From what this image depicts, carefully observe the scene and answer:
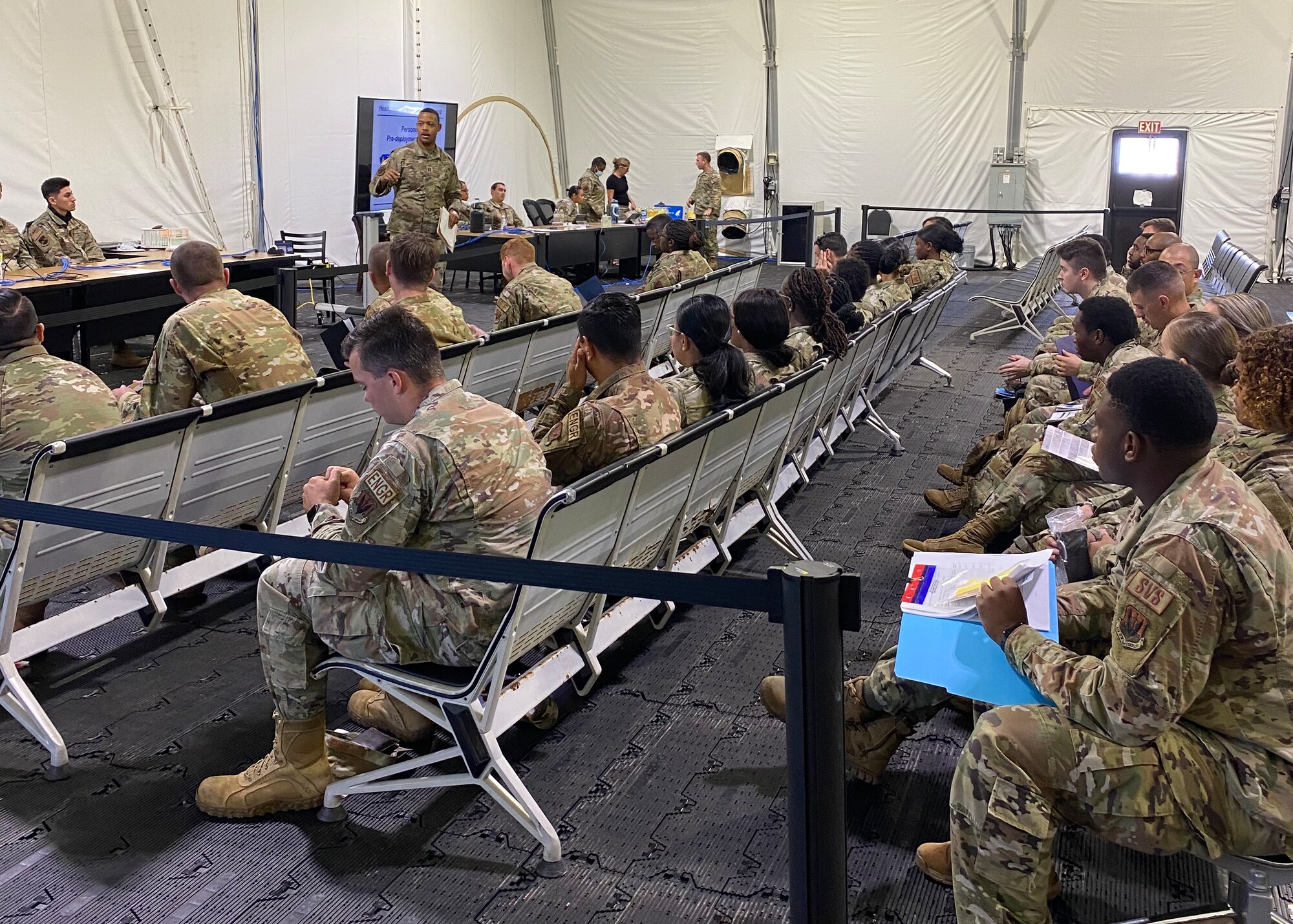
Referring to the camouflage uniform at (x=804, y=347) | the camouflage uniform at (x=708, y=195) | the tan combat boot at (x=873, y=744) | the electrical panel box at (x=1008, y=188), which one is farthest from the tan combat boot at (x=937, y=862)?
the electrical panel box at (x=1008, y=188)

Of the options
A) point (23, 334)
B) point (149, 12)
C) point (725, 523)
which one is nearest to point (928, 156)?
point (149, 12)

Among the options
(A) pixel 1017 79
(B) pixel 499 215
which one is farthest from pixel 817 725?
(A) pixel 1017 79

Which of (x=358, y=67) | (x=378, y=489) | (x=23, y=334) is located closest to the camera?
(x=378, y=489)

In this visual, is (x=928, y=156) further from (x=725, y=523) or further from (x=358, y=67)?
(x=725, y=523)

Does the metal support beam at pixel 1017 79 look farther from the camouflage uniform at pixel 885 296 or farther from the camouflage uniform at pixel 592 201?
the camouflage uniform at pixel 885 296

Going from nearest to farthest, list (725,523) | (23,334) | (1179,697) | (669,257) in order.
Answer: (1179,697), (23,334), (725,523), (669,257)

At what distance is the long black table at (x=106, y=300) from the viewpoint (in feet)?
22.1

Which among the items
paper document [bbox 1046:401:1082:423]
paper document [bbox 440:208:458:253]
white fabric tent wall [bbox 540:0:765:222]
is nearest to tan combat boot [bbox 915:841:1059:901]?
paper document [bbox 1046:401:1082:423]

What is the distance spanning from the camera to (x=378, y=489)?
2.32 m

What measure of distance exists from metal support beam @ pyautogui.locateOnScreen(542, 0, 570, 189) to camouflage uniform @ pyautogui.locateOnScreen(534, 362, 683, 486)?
14.9 meters

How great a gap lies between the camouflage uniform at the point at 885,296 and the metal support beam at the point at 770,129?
351 inches

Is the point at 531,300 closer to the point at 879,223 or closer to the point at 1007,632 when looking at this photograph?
the point at 1007,632

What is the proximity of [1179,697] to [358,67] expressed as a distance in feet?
43.4

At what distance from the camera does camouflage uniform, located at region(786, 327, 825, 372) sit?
14.4 feet
